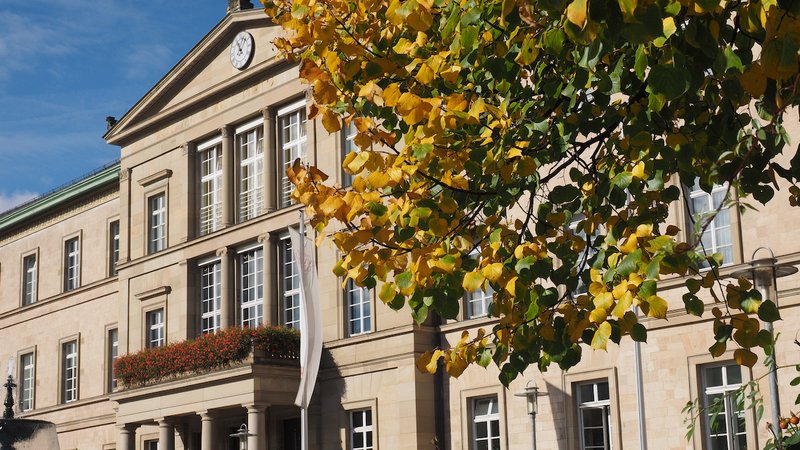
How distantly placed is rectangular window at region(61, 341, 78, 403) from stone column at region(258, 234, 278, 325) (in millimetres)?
13860

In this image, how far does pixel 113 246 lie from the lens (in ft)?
142

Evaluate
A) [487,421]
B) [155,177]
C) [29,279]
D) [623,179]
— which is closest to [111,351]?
[155,177]

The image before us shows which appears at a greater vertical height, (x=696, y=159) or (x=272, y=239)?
(x=272, y=239)

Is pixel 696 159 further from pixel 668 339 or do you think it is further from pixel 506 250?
pixel 668 339

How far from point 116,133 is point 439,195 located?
32.3 m

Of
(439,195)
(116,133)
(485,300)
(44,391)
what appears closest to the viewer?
(439,195)

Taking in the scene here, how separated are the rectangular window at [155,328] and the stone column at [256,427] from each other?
7.92 meters

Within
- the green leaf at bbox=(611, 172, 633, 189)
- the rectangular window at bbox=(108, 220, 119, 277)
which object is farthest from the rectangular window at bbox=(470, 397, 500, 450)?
the green leaf at bbox=(611, 172, 633, 189)

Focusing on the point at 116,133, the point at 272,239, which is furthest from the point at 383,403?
the point at 116,133

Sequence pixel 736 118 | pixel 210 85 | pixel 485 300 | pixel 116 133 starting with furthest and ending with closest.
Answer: pixel 116 133 → pixel 210 85 → pixel 485 300 → pixel 736 118

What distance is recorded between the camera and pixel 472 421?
28.4 metres

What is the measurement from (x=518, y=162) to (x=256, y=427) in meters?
21.9

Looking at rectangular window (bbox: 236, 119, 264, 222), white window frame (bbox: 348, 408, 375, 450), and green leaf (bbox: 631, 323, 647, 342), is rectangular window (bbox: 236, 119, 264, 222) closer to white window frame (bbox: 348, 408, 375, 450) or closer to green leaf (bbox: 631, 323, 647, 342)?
white window frame (bbox: 348, 408, 375, 450)

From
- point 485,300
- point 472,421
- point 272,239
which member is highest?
point 272,239
